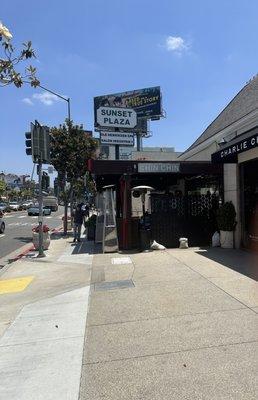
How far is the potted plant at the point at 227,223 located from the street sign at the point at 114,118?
1714cm

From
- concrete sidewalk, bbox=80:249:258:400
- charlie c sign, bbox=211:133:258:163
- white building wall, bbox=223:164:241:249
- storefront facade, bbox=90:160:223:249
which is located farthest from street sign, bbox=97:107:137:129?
concrete sidewalk, bbox=80:249:258:400

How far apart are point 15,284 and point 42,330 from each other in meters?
4.16

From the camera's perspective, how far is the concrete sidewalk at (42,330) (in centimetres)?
480

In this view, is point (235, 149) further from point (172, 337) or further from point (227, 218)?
point (172, 337)

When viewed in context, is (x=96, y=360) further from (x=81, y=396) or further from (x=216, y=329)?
(x=216, y=329)

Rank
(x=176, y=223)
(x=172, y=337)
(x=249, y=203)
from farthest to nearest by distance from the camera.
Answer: (x=176, y=223) → (x=249, y=203) → (x=172, y=337)

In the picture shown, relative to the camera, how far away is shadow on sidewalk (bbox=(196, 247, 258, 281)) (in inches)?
400

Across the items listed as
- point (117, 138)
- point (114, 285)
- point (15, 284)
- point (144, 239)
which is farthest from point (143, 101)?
point (114, 285)

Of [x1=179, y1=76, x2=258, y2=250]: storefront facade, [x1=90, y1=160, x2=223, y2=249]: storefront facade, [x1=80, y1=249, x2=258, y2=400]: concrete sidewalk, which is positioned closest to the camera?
[x1=80, y1=249, x2=258, y2=400]: concrete sidewalk

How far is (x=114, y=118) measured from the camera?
100 feet

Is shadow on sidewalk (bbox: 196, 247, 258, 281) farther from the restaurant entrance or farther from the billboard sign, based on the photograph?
the billboard sign

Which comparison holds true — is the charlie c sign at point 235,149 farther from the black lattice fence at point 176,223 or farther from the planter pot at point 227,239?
the black lattice fence at point 176,223

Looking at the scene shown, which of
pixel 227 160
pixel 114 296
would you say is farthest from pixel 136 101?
pixel 114 296

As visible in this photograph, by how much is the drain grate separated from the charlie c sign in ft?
13.9
